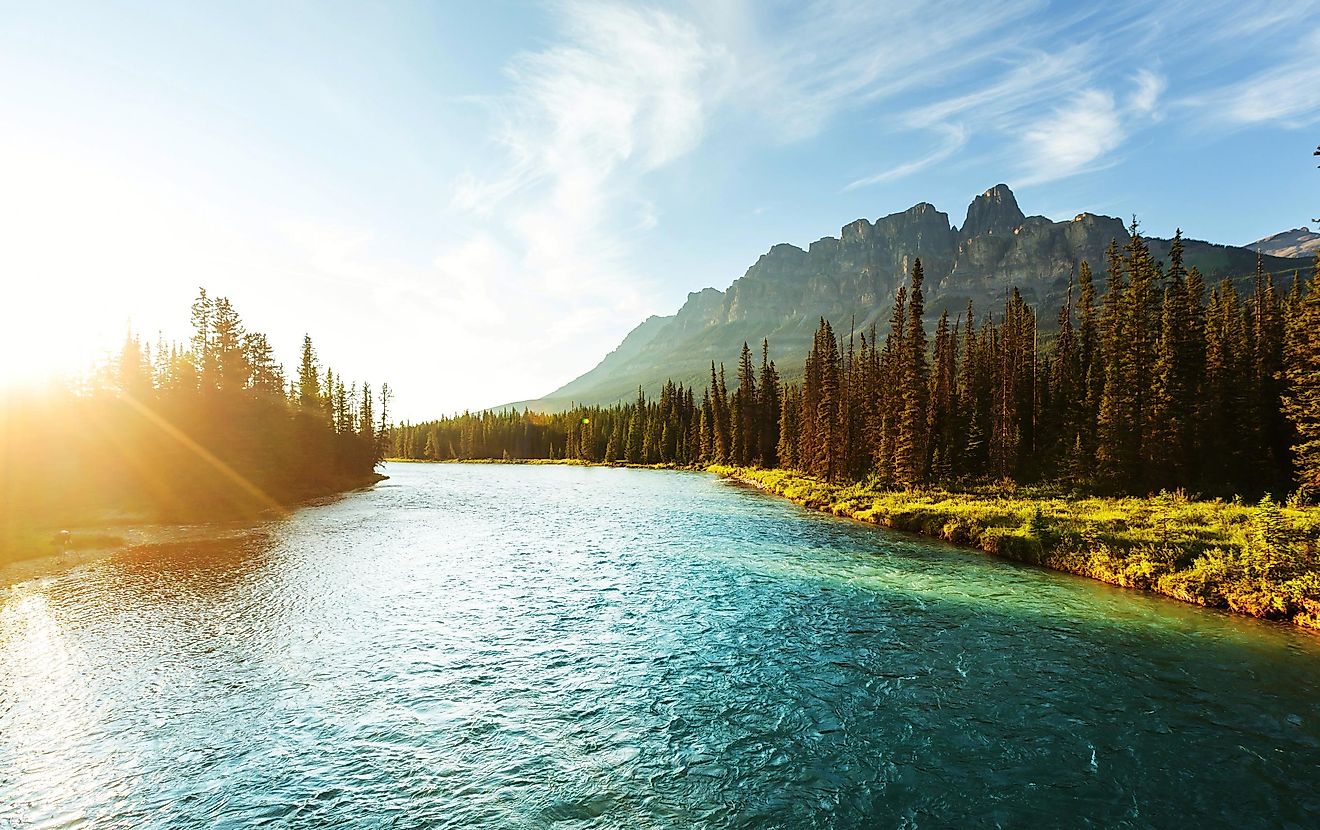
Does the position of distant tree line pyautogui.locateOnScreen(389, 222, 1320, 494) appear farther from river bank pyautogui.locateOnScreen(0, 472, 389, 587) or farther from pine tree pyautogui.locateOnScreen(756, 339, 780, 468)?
river bank pyautogui.locateOnScreen(0, 472, 389, 587)

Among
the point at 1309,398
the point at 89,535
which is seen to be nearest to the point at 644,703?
the point at 89,535

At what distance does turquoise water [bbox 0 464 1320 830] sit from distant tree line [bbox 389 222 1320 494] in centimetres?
3211

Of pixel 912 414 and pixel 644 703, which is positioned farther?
pixel 912 414

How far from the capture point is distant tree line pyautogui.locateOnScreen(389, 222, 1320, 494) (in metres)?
49.4

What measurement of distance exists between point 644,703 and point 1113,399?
2250 inches

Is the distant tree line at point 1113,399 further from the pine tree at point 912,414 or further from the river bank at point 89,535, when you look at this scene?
the river bank at point 89,535

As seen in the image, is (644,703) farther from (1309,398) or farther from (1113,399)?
(1113,399)

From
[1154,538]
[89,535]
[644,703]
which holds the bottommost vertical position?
[644,703]

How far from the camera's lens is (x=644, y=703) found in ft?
49.4

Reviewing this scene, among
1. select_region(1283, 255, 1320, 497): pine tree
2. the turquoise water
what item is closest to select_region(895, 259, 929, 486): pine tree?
select_region(1283, 255, 1320, 497): pine tree

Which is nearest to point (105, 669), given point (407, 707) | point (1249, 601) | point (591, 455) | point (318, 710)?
point (318, 710)

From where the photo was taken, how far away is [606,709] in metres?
14.7

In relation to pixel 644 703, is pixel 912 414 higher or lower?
higher

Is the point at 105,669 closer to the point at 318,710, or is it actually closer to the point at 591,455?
the point at 318,710
